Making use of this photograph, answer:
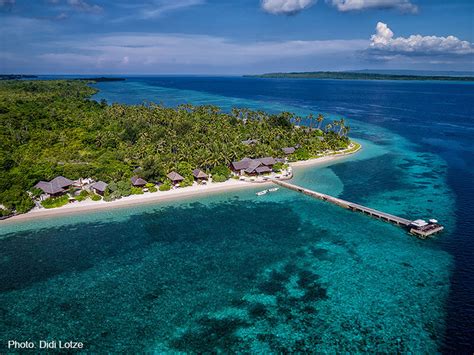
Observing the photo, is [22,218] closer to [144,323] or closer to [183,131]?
[144,323]

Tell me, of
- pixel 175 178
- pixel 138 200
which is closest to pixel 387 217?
pixel 175 178

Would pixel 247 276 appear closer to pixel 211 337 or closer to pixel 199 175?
pixel 211 337

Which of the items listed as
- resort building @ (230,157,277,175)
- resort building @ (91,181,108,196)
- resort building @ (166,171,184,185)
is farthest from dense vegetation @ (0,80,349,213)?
resort building @ (230,157,277,175)

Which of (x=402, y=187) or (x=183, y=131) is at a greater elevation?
(x=183, y=131)

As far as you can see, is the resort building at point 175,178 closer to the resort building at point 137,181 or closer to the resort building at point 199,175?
the resort building at point 199,175

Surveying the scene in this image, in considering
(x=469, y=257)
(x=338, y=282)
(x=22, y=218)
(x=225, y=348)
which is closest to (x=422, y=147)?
(x=469, y=257)

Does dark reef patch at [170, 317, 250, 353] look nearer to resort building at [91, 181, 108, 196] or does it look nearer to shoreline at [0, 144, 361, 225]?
shoreline at [0, 144, 361, 225]
